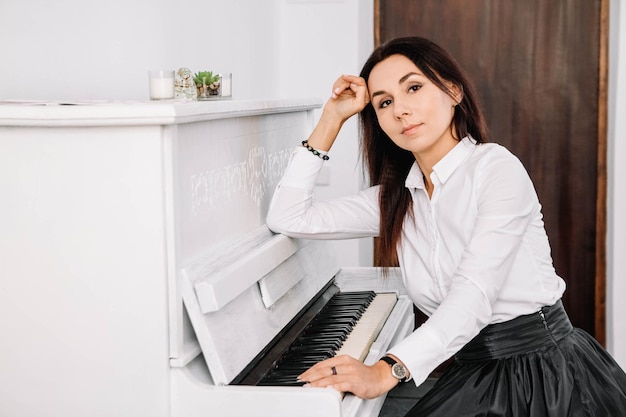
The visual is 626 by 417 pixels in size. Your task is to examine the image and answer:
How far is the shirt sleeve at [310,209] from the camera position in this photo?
2.29 m

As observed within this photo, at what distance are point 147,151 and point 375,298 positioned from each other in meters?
1.17

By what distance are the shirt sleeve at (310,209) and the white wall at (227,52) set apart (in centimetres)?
65

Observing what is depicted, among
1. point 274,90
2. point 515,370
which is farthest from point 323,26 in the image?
point 515,370

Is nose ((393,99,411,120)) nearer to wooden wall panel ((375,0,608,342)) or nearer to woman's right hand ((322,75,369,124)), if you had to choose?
woman's right hand ((322,75,369,124))

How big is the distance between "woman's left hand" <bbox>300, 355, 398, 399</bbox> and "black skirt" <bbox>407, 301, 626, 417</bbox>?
279 millimetres

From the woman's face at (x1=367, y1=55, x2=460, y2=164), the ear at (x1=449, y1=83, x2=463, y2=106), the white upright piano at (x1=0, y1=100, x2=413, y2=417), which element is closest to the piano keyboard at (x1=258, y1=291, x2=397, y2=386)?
the white upright piano at (x1=0, y1=100, x2=413, y2=417)

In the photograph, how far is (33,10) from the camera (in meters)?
2.27

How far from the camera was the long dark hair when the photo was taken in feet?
6.92

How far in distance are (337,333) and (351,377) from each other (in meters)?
0.46

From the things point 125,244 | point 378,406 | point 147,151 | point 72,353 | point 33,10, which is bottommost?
point 378,406

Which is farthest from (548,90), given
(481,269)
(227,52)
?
(481,269)

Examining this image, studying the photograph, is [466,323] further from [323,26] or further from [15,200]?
[323,26]

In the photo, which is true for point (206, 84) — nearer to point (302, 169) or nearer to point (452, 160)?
point (302, 169)

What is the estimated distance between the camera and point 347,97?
228 cm
